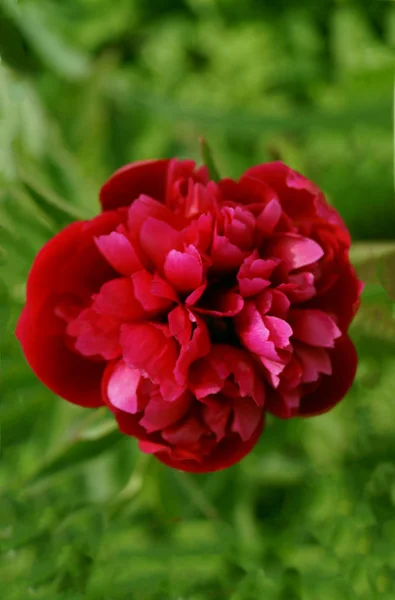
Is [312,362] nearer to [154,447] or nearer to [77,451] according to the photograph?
[154,447]

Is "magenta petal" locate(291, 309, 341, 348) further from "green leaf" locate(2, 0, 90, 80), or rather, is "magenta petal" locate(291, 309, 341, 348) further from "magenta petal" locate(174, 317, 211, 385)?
"green leaf" locate(2, 0, 90, 80)

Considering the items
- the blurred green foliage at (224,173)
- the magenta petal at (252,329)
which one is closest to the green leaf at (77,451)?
the blurred green foliage at (224,173)

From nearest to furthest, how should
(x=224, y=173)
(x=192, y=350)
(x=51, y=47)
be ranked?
(x=192, y=350), (x=224, y=173), (x=51, y=47)

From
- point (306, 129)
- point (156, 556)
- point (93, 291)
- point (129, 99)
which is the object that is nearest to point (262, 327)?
point (93, 291)

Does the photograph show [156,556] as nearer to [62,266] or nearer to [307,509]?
[307,509]

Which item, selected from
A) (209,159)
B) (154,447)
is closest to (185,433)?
(154,447)

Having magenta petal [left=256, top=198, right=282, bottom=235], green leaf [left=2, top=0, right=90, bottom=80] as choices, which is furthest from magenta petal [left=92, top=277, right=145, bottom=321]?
green leaf [left=2, top=0, right=90, bottom=80]
